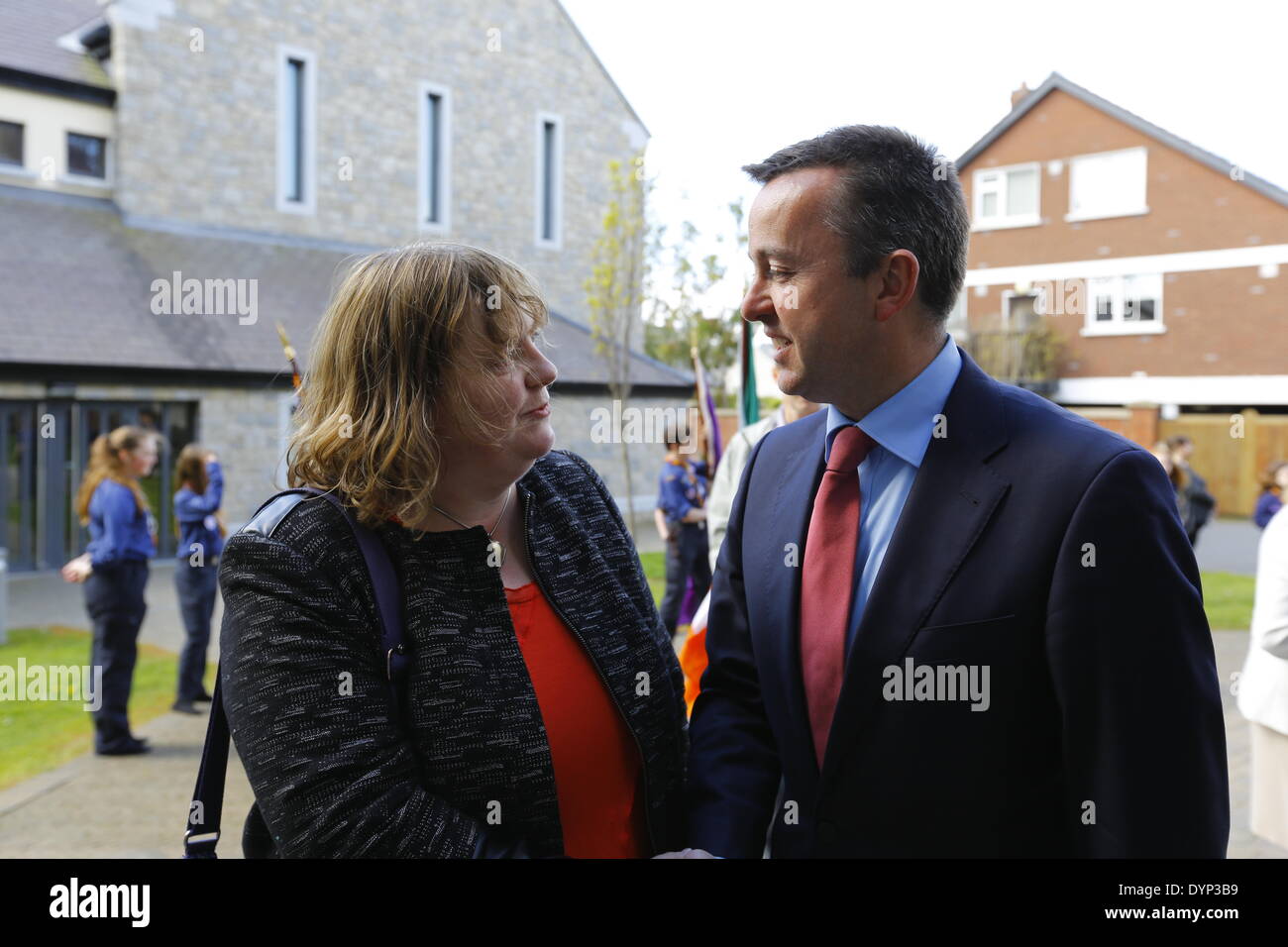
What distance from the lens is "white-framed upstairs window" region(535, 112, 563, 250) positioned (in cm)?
2305

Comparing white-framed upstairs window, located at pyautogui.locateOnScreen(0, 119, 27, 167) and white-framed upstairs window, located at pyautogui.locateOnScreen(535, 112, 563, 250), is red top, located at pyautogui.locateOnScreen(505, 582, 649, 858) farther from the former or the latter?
white-framed upstairs window, located at pyautogui.locateOnScreen(535, 112, 563, 250)

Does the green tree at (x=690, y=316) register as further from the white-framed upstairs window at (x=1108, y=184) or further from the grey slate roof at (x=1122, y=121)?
the white-framed upstairs window at (x=1108, y=184)

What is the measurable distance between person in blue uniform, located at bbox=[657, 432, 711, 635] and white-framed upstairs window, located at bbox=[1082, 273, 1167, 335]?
15989 mm

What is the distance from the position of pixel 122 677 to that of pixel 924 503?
20.2ft

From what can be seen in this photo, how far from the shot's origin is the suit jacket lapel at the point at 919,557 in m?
1.79

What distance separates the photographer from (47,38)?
17516 mm

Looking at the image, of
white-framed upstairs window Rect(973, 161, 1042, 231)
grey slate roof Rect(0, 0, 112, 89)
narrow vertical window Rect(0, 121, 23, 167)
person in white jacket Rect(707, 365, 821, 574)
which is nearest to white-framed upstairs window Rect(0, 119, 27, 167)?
narrow vertical window Rect(0, 121, 23, 167)

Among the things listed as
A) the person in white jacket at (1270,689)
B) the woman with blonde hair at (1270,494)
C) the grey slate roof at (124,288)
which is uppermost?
the grey slate roof at (124,288)

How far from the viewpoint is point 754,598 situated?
2.08 meters

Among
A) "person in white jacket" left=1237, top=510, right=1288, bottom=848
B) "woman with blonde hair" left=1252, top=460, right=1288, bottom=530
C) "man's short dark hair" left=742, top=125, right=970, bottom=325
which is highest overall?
"man's short dark hair" left=742, top=125, right=970, bottom=325

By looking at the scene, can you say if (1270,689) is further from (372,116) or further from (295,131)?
(372,116)

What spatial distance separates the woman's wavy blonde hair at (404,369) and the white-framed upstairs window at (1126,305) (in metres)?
22.0

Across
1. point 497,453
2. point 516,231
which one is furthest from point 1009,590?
point 516,231

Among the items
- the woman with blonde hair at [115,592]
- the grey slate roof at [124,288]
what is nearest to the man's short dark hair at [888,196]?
the woman with blonde hair at [115,592]
